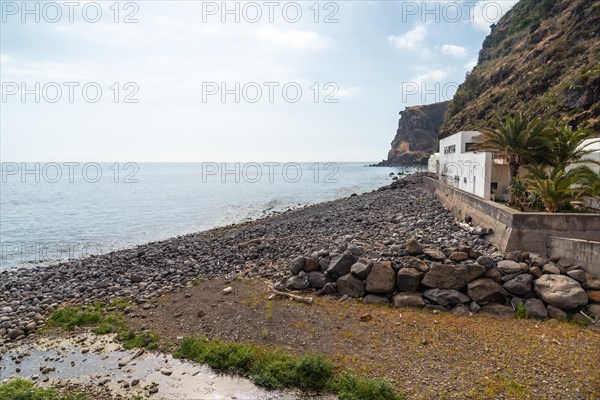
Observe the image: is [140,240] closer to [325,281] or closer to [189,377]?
[325,281]

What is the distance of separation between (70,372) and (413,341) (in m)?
8.83

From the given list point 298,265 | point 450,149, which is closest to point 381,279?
point 298,265

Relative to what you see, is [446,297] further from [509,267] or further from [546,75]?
[546,75]

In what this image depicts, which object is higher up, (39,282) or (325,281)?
(325,281)

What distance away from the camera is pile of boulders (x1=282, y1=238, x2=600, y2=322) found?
1159cm

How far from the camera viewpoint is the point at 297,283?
13.4 m

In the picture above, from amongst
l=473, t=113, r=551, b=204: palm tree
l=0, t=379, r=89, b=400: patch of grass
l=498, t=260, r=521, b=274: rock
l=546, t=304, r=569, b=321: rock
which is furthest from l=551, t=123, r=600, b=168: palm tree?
l=0, t=379, r=89, b=400: patch of grass

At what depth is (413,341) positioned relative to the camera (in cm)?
984

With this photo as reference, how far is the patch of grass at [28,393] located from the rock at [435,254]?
432 inches

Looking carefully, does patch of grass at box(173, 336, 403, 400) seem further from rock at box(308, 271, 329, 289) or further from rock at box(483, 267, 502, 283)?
rock at box(483, 267, 502, 283)

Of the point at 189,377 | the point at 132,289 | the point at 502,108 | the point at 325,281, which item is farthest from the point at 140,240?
the point at 502,108

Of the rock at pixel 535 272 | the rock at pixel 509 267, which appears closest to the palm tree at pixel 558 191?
the rock at pixel 535 272

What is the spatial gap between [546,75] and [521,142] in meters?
40.6

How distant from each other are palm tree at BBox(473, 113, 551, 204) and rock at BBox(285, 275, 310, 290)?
13.3 m
